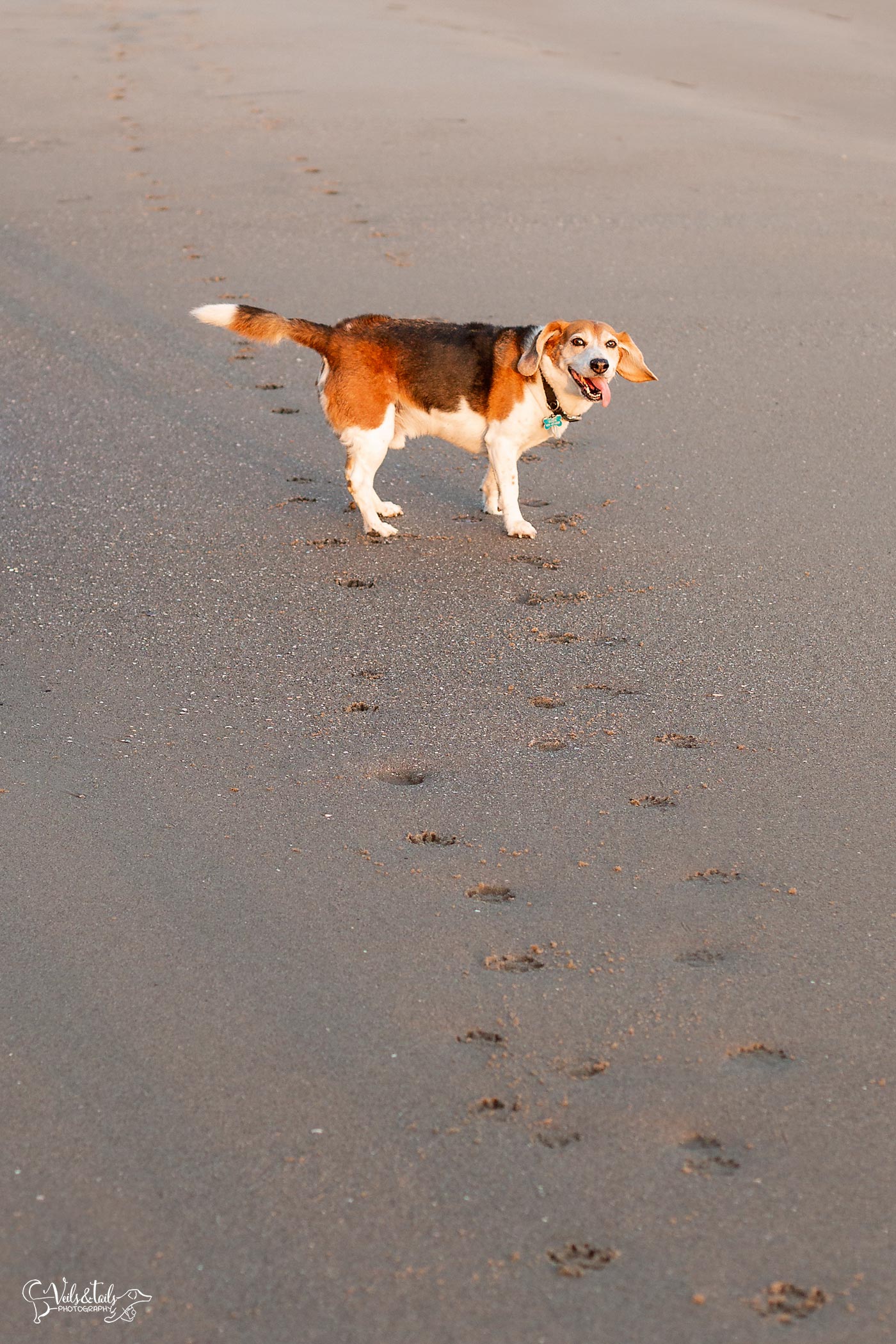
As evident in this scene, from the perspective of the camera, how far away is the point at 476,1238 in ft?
8.67

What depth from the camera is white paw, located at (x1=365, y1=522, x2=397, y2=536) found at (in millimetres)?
6156

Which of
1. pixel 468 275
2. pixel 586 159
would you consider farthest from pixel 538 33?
pixel 468 275

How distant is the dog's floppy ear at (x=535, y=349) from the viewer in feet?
19.1

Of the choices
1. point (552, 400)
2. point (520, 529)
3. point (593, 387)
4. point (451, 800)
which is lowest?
point (451, 800)

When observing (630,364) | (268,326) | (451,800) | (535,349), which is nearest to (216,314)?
(268,326)

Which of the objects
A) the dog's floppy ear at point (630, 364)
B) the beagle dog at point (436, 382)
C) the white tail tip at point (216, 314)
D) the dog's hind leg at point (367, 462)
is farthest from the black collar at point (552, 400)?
the white tail tip at point (216, 314)

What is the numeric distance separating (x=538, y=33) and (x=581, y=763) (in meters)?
14.1

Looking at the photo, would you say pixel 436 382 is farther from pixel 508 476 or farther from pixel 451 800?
pixel 451 800

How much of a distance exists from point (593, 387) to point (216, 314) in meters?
1.65

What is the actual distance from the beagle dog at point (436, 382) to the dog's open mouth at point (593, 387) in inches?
2.1

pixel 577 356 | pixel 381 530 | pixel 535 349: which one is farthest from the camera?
pixel 381 530

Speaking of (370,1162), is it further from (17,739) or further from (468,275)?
(468,275)

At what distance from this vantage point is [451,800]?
4152 millimetres

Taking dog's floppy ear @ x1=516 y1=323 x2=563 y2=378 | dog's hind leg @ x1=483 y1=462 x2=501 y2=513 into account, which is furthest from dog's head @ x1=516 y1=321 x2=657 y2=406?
dog's hind leg @ x1=483 y1=462 x2=501 y2=513
